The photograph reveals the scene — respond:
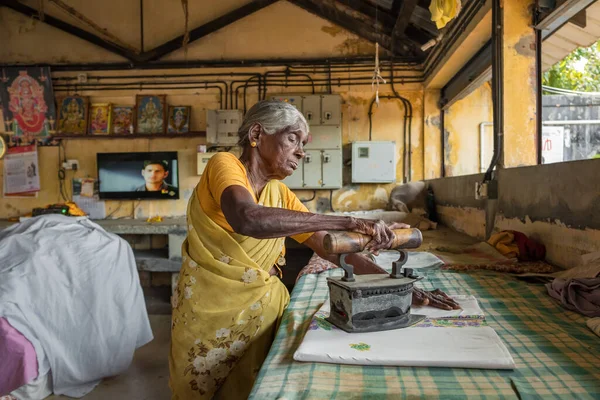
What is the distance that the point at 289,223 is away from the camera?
1.30 m

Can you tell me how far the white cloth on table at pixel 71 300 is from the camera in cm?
283

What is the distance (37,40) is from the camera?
6.47 metres

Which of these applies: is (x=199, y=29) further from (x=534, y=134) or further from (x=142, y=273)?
(x=534, y=134)

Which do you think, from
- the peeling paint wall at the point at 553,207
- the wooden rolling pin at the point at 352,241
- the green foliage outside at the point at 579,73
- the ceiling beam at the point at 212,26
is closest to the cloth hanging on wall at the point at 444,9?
the peeling paint wall at the point at 553,207

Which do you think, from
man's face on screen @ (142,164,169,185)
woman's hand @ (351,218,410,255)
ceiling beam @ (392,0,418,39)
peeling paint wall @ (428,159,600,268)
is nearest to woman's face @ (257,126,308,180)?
woman's hand @ (351,218,410,255)

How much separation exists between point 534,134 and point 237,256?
99.9 inches

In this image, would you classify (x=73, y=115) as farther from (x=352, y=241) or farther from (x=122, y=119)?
(x=352, y=241)

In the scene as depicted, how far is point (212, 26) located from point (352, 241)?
18.8 feet

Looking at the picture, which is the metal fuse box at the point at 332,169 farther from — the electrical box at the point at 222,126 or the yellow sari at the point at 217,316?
the yellow sari at the point at 217,316

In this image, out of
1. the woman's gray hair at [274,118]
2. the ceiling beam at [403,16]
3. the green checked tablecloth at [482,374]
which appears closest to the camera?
the green checked tablecloth at [482,374]

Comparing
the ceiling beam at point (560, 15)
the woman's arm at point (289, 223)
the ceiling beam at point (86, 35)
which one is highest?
the ceiling beam at point (86, 35)

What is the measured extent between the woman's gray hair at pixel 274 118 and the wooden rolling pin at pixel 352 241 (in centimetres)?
54

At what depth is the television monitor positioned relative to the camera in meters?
6.29

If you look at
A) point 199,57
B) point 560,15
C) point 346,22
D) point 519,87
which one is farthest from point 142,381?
point 346,22
